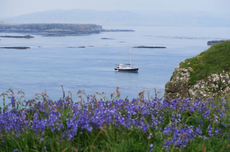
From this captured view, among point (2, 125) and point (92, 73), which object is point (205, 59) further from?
point (92, 73)

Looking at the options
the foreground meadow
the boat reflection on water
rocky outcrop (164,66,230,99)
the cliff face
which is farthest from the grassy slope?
the boat reflection on water

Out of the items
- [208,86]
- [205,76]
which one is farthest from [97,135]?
[205,76]

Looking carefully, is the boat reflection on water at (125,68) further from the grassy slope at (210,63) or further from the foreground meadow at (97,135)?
the foreground meadow at (97,135)

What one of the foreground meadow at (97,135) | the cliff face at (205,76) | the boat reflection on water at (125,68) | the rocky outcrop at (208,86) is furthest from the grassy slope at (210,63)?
the boat reflection on water at (125,68)

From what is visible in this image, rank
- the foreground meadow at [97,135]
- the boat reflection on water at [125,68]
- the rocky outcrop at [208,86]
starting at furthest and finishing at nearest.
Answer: the boat reflection on water at [125,68], the rocky outcrop at [208,86], the foreground meadow at [97,135]

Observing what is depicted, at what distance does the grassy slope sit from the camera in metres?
12.1

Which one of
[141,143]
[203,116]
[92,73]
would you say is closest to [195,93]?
[203,116]

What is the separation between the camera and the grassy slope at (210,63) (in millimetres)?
12125

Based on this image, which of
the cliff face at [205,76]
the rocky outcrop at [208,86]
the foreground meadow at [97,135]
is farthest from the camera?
the cliff face at [205,76]

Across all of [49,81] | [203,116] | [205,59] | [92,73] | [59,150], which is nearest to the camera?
[59,150]

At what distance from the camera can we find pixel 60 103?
18.3ft

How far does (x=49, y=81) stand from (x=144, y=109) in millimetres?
57797

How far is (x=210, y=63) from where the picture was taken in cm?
1283

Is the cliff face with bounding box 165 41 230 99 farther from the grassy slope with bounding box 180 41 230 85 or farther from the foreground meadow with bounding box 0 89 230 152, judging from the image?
the foreground meadow with bounding box 0 89 230 152
